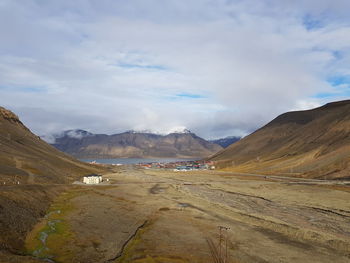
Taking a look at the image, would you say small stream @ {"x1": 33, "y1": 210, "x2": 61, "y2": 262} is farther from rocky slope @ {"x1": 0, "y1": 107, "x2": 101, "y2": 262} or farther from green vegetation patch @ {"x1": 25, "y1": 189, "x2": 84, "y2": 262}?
rocky slope @ {"x1": 0, "y1": 107, "x2": 101, "y2": 262}

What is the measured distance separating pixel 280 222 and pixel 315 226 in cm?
433

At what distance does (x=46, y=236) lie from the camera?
1267 inches

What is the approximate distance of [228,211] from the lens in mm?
49500

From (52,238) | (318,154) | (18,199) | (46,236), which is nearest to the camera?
(52,238)

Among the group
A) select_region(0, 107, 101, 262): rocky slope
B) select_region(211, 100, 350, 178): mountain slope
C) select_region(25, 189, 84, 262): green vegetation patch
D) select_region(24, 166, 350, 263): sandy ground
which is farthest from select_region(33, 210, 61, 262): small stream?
select_region(211, 100, 350, 178): mountain slope

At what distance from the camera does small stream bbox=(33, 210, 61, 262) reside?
86.2 feet

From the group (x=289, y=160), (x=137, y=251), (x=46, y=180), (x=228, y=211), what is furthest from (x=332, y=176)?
(x=137, y=251)

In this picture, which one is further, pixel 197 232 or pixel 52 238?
pixel 197 232

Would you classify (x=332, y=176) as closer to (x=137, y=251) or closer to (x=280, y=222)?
(x=280, y=222)

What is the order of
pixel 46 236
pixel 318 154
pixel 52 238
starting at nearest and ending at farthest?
1. pixel 52 238
2. pixel 46 236
3. pixel 318 154

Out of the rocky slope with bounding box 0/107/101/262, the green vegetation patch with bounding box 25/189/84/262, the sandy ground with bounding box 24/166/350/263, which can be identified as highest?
the rocky slope with bounding box 0/107/101/262

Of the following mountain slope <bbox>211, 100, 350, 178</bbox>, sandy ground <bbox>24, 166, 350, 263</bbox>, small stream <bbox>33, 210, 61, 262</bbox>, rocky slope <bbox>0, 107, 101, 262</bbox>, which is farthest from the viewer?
mountain slope <bbox>211, 100, 350, 178</bbox>

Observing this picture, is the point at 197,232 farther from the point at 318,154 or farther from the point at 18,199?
the point at 318,154

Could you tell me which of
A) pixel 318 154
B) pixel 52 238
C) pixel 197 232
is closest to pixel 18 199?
pixel 52 238
